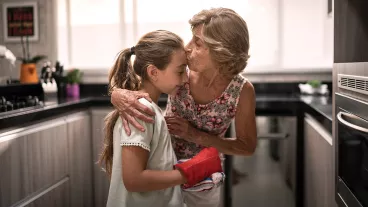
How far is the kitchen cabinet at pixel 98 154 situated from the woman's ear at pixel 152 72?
172cm

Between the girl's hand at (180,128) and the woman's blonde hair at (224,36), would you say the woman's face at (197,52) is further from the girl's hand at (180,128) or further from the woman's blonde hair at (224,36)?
the girl's hand at (180,128)

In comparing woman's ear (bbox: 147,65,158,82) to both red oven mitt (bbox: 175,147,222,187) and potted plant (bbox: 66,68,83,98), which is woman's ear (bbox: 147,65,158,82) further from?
potted plant (bbox: 66,68,83,98)

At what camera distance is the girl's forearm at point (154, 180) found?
1149 millimetres

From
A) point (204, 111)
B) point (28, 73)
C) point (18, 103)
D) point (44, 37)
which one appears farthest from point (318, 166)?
point (44, 37)

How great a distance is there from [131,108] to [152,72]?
0.17 meters

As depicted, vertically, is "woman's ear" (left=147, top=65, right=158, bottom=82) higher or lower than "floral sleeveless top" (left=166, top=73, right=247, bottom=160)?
higher

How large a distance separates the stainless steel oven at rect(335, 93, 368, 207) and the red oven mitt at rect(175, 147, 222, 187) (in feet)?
1.39

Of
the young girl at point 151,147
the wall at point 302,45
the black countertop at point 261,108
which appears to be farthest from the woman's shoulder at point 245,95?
the wall at point 302,45

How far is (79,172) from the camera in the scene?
2.80 metres

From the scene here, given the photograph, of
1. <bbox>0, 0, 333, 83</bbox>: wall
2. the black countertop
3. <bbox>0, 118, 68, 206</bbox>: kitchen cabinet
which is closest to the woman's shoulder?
the black countertop

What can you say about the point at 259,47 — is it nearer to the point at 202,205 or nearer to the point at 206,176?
the point at 202,205

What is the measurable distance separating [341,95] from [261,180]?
1.46 m

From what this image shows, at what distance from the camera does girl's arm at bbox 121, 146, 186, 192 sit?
3.74ft

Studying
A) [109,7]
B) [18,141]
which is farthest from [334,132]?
[109,7]
